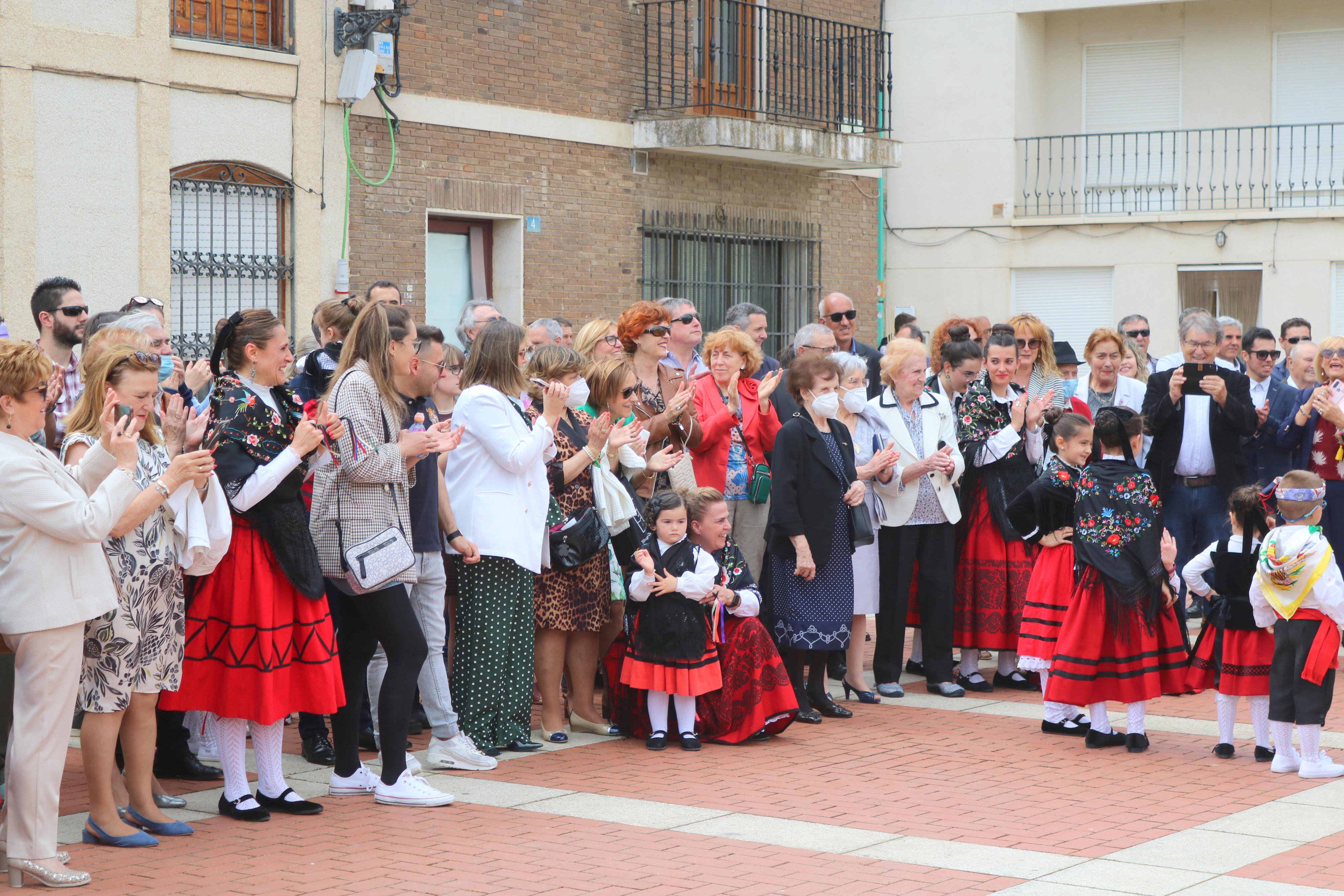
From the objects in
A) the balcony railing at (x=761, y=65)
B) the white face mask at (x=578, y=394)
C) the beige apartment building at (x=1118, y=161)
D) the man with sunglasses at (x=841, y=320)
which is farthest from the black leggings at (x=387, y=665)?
the beige apartment building at (x=1118, y=161)

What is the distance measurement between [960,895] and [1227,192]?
2110cm

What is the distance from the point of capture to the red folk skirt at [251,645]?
6.12 metres

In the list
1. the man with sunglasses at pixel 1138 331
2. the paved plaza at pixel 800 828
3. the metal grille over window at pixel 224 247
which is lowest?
the paved plaza at pixel 800 828

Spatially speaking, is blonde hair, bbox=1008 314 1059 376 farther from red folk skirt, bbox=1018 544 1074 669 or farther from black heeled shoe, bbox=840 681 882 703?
black heeled shoe, bbox=840 681 882 703

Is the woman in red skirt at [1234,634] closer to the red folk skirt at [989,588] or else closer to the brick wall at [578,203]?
the red folk skirt at [989,588]

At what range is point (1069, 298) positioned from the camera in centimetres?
2456

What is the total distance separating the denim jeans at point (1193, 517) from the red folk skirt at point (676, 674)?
414 cm

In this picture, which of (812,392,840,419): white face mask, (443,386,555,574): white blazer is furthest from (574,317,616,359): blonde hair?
(443,386,555,574): white blazer

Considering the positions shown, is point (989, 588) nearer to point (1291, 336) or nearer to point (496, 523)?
point (496, 523)

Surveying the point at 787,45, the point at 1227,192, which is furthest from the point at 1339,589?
the point at 1227,192

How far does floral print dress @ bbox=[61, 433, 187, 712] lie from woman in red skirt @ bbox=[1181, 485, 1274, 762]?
457cm

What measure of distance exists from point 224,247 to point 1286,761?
375 inches

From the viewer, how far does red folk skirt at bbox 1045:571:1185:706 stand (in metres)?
7.70

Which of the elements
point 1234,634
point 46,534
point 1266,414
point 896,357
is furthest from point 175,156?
point 1234,634
